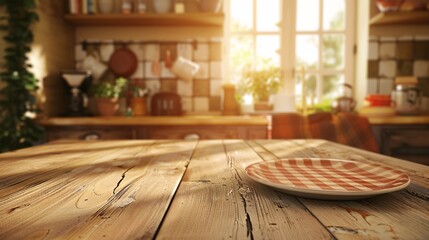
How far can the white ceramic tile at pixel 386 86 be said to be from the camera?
9.62 ft

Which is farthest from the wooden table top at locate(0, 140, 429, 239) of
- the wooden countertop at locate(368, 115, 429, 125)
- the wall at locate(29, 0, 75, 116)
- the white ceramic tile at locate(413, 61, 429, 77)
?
the white ceramic tile at locate(413, 61, 429, 77)

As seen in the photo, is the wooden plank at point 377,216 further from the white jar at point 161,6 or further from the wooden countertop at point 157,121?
the white jar at point 161,6

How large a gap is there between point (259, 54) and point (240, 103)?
48 centimetres

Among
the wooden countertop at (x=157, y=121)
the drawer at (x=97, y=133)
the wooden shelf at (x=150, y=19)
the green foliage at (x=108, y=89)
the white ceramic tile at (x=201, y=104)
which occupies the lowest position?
the drawer at (x=97, y=133)

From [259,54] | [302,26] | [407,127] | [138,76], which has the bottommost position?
[407,127]

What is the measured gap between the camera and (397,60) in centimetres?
293

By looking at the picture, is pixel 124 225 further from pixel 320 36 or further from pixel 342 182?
pixel 320 36

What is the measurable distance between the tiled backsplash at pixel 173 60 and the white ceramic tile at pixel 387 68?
1.36 metres

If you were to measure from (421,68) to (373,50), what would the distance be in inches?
17.4

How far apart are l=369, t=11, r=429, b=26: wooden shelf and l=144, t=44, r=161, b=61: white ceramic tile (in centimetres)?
177

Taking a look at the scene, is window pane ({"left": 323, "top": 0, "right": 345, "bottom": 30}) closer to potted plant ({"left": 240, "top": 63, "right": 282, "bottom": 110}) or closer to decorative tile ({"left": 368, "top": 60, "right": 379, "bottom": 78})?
decorative tile ({"left": 368, "top": 60, "right": 379, "bottom": 78})

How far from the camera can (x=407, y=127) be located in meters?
2.43

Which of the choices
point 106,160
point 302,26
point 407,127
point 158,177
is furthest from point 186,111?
point 158,177

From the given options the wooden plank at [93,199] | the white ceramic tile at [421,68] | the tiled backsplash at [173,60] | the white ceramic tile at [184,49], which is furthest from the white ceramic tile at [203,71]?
the wooden plank at [93,199]
